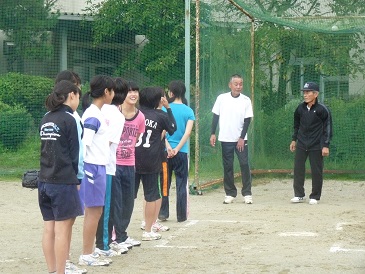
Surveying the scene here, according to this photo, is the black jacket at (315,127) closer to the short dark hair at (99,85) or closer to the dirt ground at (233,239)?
the dirt ground at (233,239)

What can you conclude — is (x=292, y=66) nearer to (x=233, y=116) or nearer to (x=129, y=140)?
(x=233, y=116)

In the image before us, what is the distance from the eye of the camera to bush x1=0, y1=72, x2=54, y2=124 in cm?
1689

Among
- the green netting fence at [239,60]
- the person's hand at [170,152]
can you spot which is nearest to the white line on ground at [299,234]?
the person's hand at [170,152]

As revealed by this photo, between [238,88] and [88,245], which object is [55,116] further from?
[238,88]

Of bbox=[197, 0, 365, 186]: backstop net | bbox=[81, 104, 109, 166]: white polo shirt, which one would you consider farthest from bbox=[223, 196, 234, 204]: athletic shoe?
bbox=[81, 104, 109, 166]: white polo shirt

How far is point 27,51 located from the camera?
61.5ft

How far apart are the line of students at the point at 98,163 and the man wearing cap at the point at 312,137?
3458 millimetres

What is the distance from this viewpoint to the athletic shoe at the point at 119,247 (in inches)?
348

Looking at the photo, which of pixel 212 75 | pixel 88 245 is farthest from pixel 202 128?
pixel 88 245

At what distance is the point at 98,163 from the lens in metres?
8.00

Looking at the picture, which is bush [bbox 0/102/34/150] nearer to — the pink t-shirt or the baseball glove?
the pink t-shirt

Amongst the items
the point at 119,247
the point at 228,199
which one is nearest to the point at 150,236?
the point at 119,247

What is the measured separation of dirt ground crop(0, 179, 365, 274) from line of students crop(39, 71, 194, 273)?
12.8 inches

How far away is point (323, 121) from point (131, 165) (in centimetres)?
505
